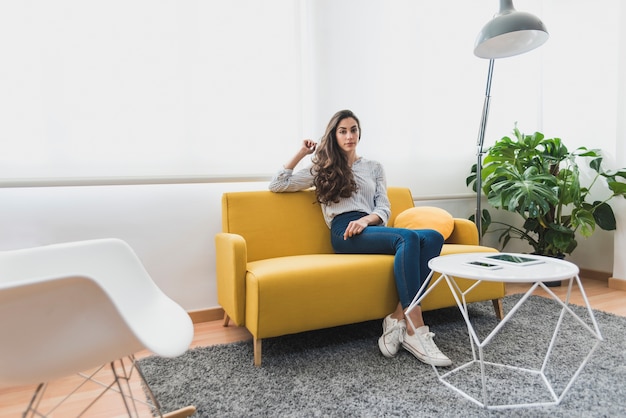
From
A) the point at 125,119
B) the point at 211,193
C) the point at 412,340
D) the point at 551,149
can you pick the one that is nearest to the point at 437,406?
the point at 412,340

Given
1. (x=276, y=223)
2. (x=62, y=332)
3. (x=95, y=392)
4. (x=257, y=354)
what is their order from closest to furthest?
(x=62, y=332) → (x=95, y=392) → (x=257, y=354) → (x=276, y=223)

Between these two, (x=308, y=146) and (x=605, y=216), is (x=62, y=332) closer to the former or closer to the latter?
(x=308, y=146)

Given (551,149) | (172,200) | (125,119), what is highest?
(125,119)

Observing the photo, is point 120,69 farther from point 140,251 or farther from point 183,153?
point 140,251

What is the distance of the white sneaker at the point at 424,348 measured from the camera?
1742mm

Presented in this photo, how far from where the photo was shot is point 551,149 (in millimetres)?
3234

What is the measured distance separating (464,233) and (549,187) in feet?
3.15

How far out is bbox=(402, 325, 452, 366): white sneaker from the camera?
5.72ft

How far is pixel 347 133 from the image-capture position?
238 centimetres

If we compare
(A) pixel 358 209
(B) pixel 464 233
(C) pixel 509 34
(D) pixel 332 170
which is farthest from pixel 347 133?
(C) pixel 509 34

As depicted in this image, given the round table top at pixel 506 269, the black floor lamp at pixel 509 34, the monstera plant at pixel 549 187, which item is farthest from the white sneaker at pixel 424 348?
the black floor lamp at pixel 509 34

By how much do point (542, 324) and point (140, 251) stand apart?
2170 millimetres

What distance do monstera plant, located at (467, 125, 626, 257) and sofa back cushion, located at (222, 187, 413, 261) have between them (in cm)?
136

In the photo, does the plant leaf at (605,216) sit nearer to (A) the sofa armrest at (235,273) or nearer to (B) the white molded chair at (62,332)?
(A) the sofa armrest at (235,273)
